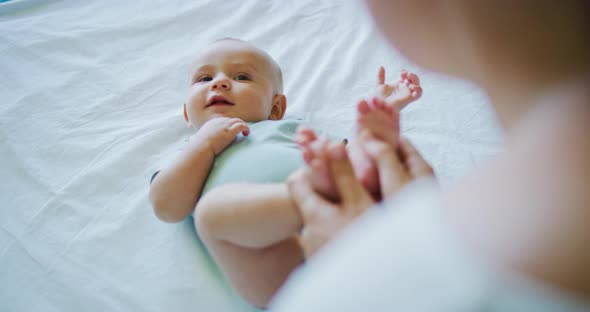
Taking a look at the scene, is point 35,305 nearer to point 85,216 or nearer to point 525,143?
point 85,216

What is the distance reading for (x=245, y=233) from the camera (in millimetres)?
455

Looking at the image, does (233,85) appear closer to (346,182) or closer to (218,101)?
(218,101)

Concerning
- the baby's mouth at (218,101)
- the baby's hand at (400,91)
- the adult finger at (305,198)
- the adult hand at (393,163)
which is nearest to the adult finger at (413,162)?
the adult hand at (393,163)

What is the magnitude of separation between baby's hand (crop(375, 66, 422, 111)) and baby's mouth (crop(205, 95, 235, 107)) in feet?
0.93

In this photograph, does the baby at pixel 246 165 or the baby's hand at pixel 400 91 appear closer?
the baby at pixel 246 165

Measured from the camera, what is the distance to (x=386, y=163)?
43cm

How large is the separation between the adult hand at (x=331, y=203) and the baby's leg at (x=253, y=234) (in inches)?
0.7

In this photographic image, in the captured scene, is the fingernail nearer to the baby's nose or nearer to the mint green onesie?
the mint green onesie

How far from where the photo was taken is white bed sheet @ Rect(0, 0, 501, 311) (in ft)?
2.06

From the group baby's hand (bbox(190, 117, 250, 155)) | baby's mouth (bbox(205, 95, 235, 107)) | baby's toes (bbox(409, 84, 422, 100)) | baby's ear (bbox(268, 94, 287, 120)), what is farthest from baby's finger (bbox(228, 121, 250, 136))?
baby's toes (bbox(409, 84, 422, 100))

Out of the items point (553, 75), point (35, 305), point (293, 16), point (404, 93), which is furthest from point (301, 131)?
point (293, 16)

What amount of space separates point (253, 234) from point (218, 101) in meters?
0.38

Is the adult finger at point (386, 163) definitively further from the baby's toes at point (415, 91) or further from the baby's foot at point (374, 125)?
the baby's toes at point (415, 91)

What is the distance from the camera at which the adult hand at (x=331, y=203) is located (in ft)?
1.32
